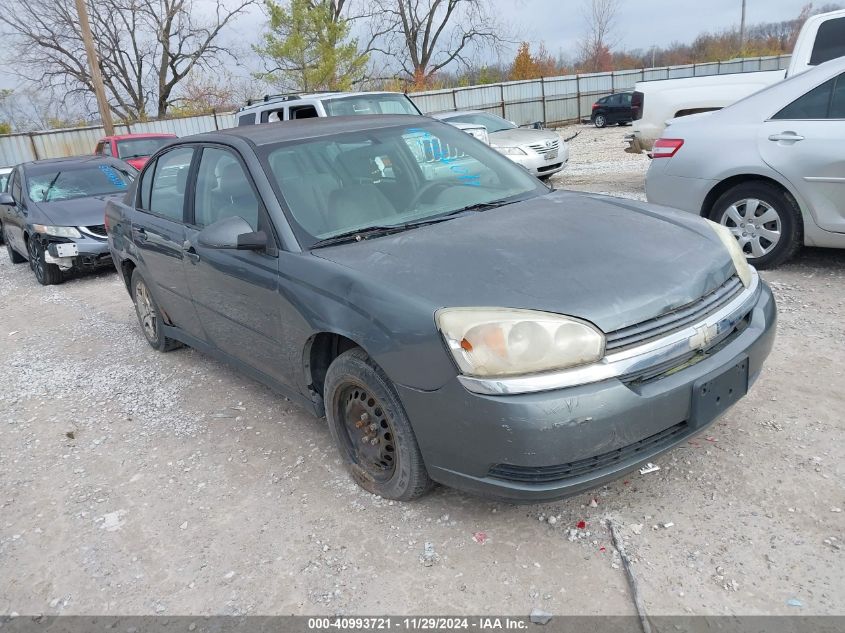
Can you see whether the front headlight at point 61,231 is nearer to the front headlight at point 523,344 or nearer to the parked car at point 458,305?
the parked car at point 458,305

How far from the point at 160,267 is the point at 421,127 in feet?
6.63

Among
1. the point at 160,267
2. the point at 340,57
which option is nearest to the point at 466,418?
the point at 160,267

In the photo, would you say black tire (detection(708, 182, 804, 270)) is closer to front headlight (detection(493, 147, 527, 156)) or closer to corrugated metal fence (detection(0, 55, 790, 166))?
front headlight (detection(493, 147, 527, 156))

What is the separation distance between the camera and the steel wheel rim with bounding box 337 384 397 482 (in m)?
2.73

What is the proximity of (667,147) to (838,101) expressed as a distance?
1.29m

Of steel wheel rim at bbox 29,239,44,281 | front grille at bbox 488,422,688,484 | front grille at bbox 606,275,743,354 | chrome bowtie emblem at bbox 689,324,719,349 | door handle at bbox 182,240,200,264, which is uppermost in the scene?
door handle at bbox 182,240,200,264

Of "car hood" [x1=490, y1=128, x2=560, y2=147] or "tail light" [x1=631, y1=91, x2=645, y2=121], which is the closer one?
"tail light" [x1=631, y1=91, x2=645, y2=121]

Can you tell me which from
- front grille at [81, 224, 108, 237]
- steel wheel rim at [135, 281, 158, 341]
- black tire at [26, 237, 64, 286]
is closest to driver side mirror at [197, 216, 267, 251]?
steel wheel rim at [135, 281, 158, 341]

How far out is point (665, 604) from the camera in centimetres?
216

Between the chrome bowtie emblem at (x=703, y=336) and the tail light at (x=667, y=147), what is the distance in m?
3.58

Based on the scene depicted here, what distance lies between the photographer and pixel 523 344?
221 cm

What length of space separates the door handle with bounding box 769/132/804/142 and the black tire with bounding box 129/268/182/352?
16.0ft

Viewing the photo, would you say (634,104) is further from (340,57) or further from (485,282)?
(340,57)

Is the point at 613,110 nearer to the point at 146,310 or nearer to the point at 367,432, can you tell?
the point at 146,310
